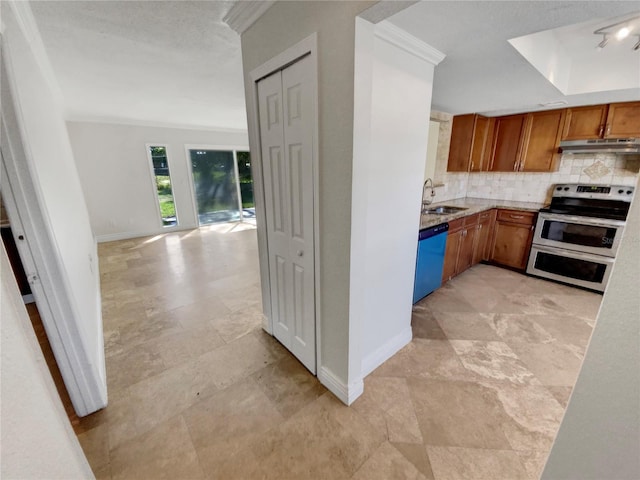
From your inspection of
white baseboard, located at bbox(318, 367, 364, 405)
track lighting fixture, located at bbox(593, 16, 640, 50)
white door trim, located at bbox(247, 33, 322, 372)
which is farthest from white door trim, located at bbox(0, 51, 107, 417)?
track lighting fixture, located at bbox(593, 16, 640, 50)

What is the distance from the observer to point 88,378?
5.19ft

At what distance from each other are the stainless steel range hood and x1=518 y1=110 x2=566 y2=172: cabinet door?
0.19 m

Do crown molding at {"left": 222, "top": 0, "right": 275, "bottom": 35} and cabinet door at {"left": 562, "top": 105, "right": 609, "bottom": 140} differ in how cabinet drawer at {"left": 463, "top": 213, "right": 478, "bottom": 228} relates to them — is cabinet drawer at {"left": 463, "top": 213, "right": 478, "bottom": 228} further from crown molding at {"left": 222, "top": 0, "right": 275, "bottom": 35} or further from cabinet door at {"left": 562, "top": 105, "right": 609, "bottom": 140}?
crown molding at {"left": 222, "top": 0, "right": 275, "bottom": 35}

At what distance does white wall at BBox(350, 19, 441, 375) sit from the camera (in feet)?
4.26

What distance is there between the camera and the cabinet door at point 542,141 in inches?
131

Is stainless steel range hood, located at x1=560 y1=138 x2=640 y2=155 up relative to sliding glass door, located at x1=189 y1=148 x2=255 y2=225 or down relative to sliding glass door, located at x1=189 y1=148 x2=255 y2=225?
up

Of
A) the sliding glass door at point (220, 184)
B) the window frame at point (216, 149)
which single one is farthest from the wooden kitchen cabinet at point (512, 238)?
the window frame at point (216, 149)

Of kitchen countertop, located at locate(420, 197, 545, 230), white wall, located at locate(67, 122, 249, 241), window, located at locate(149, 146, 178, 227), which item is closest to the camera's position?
kitchen countertop, located at locate(420, 197, 545, 230)

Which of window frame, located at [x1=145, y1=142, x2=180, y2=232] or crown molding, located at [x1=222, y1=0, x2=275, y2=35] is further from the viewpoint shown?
window frame, located at [x1=145, y1=142, x2=180, y2=232]

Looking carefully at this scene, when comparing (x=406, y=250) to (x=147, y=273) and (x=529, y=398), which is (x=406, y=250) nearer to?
(x=529, y=398)

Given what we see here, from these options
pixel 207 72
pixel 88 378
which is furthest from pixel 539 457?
pixel 207 72

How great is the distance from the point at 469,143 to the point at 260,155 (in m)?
3.15

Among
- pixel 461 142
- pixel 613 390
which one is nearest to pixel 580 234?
pixel 461 142

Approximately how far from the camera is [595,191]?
3217mm
